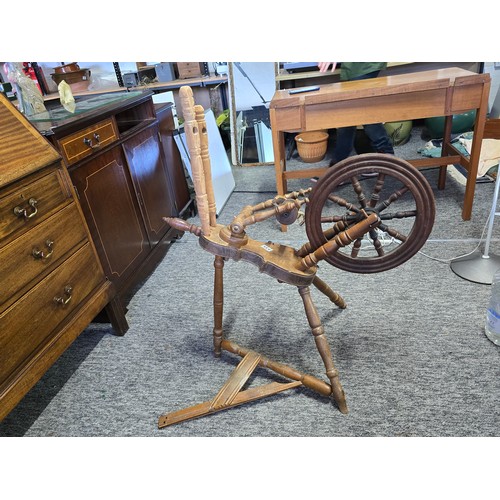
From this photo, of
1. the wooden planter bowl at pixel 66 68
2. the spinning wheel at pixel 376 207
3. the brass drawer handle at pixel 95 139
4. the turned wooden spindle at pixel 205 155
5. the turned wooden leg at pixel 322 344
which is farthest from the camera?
the wooden planter bowl at pixel 66 68

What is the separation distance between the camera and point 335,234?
3.98 feet

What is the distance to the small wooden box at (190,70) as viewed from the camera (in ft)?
13.6

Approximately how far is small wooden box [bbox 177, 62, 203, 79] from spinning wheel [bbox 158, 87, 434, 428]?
339 centimetres

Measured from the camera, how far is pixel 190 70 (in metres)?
4.18

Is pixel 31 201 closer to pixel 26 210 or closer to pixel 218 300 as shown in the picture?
pixel 26 210

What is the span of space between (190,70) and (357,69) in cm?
208

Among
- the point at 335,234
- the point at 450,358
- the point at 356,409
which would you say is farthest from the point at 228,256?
the point at 450,358

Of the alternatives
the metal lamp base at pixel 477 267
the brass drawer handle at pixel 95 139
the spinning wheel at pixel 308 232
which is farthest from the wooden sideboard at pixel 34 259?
the metal lamp base at pixel 477 267

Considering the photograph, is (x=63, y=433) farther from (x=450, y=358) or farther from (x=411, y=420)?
(x=450, y=358)

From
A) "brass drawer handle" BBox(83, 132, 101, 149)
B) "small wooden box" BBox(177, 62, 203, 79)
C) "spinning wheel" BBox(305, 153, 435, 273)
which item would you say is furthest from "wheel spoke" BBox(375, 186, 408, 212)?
"small wooden box" BBox(177, 62, 203, 79)

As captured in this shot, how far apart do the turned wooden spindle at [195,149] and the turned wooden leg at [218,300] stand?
0.21 metres

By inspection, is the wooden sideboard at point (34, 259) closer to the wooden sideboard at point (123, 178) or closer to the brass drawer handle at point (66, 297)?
the brass drawer handle at point (66, 297)

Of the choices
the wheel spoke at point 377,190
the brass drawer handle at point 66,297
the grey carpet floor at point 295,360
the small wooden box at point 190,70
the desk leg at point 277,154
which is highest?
the small wooden box at point 190,70

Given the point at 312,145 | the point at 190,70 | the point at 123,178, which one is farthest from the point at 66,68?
the point at 123,178
